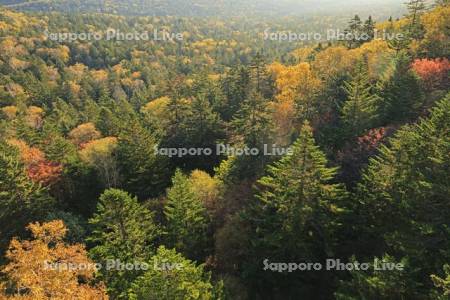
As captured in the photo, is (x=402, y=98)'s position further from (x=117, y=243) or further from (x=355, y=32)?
(x=355, y=32)

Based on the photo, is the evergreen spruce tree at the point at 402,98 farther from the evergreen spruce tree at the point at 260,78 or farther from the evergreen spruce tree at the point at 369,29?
the evergreen spruce tree at the point at 369,29

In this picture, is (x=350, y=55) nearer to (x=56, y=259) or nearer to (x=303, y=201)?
(x=303, y=201)

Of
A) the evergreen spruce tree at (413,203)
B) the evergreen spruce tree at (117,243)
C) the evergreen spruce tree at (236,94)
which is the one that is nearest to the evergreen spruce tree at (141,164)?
the evergreen spruce tree at (236,94)

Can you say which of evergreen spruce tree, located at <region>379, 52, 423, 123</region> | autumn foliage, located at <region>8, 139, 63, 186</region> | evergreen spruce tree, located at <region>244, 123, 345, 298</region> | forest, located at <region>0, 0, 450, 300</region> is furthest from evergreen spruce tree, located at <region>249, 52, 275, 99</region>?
autumn foliage, located at <region>8, 139, 63, 186</region>

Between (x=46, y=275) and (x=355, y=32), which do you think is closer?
(x=46, y=275)

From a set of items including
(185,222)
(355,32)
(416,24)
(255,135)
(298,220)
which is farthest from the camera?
(355,32)

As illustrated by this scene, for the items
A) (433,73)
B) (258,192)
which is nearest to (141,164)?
(258,192)

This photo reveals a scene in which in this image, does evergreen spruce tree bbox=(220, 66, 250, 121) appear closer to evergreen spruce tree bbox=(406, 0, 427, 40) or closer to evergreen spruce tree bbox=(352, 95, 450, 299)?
evergreen spruce tree bbox=(406, 0, 427, 40)

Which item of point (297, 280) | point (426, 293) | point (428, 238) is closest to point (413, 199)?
point (428, 238)
